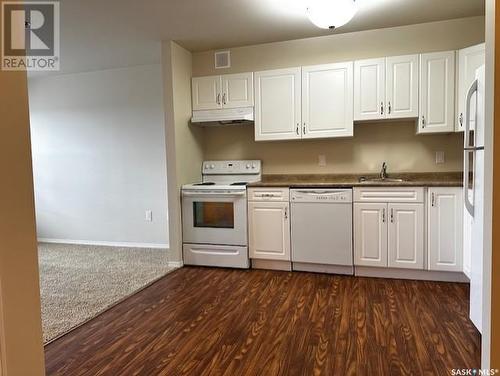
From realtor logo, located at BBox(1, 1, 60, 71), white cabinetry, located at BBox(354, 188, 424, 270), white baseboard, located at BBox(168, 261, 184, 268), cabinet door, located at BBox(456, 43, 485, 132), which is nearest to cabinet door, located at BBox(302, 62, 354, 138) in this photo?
white cabinetry, located at BBox(354, 188, 424, 270)

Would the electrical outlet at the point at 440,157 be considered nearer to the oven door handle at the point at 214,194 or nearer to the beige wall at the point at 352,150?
the beige wall at the point at 352,150

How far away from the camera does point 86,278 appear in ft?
11.2

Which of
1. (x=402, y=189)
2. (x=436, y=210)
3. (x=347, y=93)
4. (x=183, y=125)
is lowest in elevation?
(x=436, y=210)

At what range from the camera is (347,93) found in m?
3.41

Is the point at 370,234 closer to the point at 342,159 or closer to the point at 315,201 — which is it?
the point at 315,201

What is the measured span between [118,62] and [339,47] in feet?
9.08

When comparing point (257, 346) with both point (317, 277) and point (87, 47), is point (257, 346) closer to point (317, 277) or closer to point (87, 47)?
point (317, 277)

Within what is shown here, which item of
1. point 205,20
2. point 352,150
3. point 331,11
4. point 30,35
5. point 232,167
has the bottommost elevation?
point 232,167

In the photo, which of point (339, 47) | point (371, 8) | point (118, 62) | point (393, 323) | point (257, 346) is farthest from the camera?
point (118, 62)

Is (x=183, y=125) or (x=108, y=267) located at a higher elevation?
(x=183, y=125)

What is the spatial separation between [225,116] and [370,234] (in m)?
1.94

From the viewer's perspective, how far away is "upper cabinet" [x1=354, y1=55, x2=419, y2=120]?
3234 mm

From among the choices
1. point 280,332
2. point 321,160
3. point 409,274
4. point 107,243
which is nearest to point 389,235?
point 409,274

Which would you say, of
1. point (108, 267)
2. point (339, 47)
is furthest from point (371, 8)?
point (108, 267)
